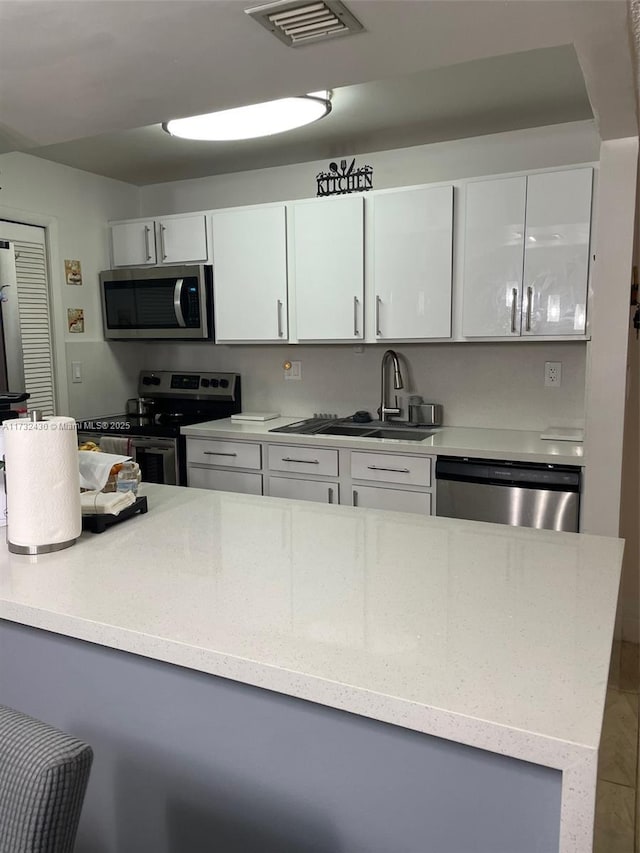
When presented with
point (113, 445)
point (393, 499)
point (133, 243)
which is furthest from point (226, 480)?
point (133, 243)

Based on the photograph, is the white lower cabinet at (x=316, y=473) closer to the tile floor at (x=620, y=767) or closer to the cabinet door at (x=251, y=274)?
the cabinet door at (x=251, y=274)

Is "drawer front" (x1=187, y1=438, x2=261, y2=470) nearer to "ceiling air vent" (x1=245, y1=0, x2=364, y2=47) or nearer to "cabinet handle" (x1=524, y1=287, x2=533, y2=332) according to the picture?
"cabinet handle" (x1=524, y1=287, x2=533, y2=332)

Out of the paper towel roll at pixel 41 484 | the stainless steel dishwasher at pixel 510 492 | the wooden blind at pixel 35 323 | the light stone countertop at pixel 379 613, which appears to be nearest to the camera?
the light stone countertop at pixel 379 613

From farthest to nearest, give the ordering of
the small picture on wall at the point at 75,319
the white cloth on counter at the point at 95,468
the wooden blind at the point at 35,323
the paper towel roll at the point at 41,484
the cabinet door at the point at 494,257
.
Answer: the small picture on wall at the point at 75,319 < the wooden blind at the point at 35,323 < the cabinet door at the point at 494,257 < the white cloth on counter at the point at 95,468 < the paper towel roll at the point at 41,484

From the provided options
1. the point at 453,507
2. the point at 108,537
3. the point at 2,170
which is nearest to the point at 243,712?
the point at 108,537

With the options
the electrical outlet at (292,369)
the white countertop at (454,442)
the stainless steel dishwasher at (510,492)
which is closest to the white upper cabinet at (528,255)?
the white countertop at (454,442)

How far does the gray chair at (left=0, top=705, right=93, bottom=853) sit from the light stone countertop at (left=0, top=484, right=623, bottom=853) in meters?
0.34

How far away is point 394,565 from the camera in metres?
1.42

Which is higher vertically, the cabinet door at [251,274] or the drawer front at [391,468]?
the cabinet door at [251,274]

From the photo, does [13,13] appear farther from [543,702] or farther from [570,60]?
[570,60]

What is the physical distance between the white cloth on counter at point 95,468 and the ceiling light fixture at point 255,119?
1.54 meters

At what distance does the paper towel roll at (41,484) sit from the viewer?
4.66 feet

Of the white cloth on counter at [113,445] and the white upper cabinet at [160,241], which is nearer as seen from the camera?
the white cloth on counter at [113,445]

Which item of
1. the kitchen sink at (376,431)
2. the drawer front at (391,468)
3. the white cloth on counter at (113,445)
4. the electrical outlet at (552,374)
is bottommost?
the drawer front at (391,468)
